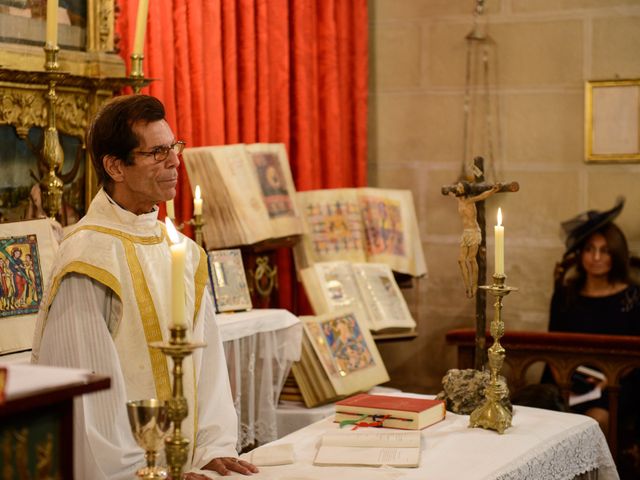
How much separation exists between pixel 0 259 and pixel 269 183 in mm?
1812

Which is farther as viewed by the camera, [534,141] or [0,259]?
[534,141]

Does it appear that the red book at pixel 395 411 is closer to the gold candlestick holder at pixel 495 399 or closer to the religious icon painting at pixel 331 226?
the gold candlestick holder at pixel 495 399

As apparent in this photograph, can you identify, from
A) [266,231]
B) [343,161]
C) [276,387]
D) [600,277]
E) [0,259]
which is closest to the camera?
[0,259]

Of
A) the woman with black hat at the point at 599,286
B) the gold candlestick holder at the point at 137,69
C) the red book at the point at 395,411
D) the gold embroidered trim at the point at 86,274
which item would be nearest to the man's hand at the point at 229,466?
the gold embroidered trim at the point at 86,274

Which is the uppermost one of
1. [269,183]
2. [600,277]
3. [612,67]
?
[612,67]

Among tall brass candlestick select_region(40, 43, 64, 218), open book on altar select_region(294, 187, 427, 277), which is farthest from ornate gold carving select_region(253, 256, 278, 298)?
tall brass candlestick select_region(40, 43, 64, 218)

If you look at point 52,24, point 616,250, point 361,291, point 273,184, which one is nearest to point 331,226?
point 361,291

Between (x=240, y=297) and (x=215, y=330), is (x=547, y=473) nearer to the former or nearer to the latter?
(x=215, y=330)

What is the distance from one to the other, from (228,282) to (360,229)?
1.31 m

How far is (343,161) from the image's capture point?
621cm

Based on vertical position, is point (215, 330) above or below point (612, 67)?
below

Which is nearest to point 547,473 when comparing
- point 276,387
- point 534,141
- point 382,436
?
point 382,436

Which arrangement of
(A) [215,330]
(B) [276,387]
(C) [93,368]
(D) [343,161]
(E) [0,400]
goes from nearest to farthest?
(E) [0,400]
(C) [93,368]
(A) [215,330]
(B) [276,387]
(D) [343,161]

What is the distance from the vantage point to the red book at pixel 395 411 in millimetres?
3246
